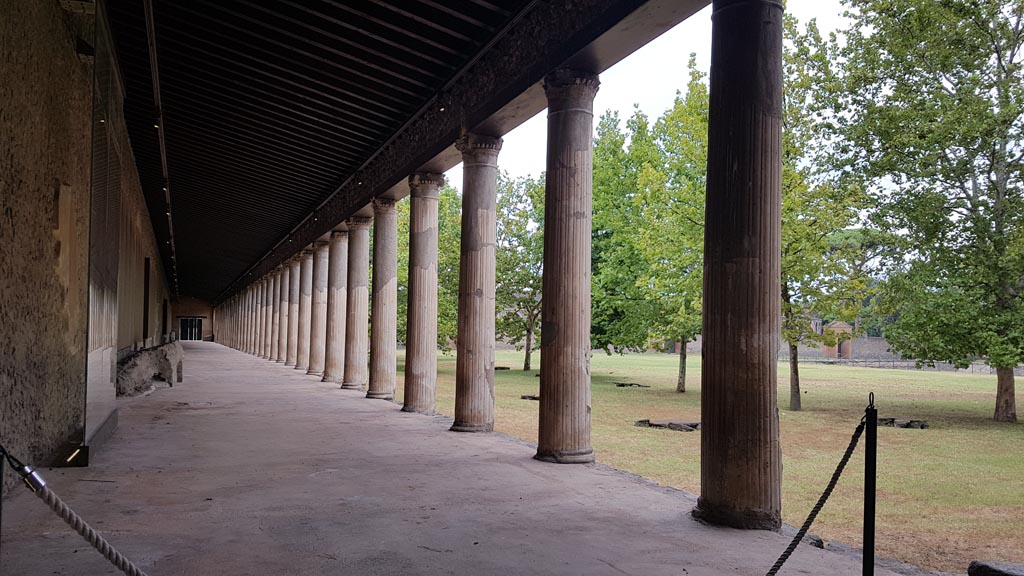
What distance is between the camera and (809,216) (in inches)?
866

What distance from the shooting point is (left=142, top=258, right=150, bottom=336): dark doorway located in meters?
28.3

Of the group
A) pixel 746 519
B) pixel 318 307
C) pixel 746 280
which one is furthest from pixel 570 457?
pixel 318 307

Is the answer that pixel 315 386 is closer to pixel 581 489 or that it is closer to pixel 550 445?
pixel 550 445

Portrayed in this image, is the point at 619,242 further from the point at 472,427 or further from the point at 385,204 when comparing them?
the point at 472,427

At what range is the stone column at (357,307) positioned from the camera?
19797mm

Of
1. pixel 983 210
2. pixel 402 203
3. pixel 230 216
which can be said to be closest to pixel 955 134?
pixel 983 210

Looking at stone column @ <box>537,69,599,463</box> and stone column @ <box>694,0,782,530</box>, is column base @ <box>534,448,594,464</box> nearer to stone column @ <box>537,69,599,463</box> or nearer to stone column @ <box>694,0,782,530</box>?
stone column @ <box>537,69,599,463</box>

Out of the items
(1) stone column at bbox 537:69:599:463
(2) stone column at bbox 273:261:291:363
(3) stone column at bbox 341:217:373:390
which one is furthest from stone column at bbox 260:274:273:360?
(1) stone column at bbox 537:69:599:463

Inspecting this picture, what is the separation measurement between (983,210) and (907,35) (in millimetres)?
4713

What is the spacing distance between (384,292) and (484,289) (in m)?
5.38

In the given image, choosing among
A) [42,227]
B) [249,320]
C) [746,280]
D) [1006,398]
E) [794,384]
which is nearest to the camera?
[746,280]

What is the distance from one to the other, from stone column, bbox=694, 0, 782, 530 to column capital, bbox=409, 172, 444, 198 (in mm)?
8391

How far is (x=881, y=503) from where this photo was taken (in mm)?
10125

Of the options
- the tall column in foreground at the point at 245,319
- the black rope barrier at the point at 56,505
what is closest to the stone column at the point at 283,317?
the tall column in foreground at the point at 245,319
